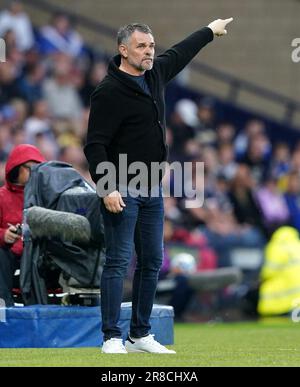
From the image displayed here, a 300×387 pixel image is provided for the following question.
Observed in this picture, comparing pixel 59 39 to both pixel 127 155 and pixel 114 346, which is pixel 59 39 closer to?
pixel 127 155

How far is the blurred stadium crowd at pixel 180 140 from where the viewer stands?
16.4 meters

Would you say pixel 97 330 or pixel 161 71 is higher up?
pixel 161 71

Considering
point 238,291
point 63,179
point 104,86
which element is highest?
point 104,86

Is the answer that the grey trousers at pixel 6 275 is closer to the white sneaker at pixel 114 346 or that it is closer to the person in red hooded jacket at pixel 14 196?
the person in red hooded jacket at pixel 14 196

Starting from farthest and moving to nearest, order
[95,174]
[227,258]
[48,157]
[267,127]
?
[267,127], [227,258], [48,157], [95,174]

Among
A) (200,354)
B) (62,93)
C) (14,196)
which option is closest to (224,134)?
(62,93)

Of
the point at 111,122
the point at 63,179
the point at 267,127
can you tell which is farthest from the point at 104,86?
the point at 267,127

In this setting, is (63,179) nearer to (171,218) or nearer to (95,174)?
A: (95,174)

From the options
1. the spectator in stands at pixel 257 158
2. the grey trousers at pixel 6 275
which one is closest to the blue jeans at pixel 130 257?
the grey trousers at pixel 6 275

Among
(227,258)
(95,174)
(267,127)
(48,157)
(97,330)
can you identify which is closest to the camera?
(95,174)

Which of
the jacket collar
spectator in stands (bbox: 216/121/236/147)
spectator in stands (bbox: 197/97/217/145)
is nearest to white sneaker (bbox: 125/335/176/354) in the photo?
the jacket collar

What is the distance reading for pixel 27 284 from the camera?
31.5ft

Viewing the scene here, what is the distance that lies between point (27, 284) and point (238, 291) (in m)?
6.36

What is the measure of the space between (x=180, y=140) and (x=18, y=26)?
9.79 feet
